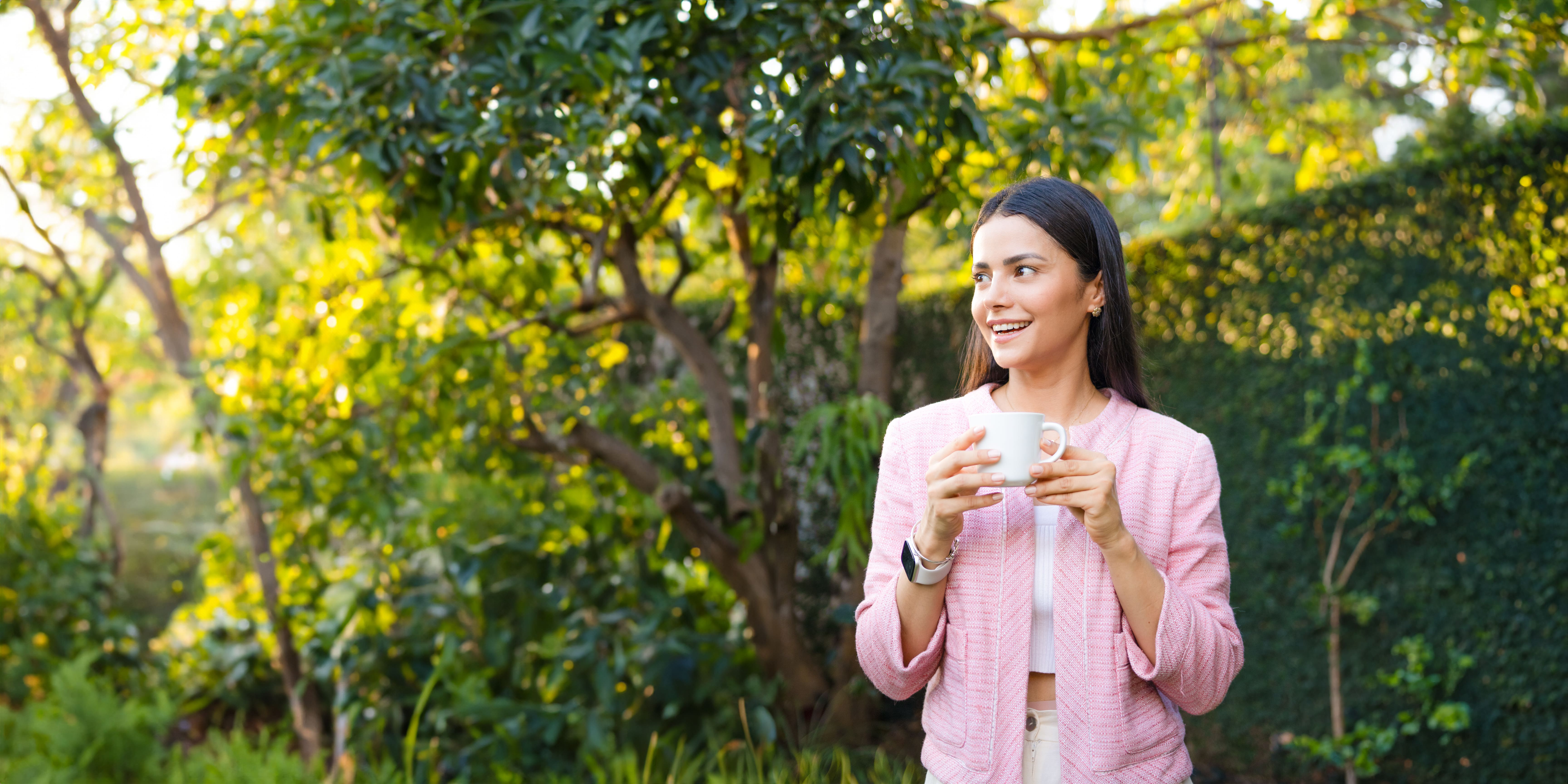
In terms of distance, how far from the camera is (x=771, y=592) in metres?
3.21

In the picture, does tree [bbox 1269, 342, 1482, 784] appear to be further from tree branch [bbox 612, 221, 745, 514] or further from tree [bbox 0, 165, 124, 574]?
tree [bbox 0, 165, 124, 574]

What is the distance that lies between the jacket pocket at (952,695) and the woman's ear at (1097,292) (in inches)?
18.5

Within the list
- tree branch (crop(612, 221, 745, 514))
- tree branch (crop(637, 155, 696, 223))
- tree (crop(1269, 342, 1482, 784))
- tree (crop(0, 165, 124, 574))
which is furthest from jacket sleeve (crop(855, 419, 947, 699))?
tree (crop(0, 165, 124, 574))

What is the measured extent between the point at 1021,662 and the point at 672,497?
183 cm

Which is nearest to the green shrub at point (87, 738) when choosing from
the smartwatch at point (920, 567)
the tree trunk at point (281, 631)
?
the tree trunk at point (281, 631)

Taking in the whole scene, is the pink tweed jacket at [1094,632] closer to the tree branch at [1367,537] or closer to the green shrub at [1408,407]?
the green shrub at [1408,407]

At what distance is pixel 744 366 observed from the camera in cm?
427

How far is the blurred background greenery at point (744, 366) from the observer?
2.34m

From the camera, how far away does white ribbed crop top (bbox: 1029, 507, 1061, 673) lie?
4.05 feet

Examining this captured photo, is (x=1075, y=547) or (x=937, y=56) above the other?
(x=937, y=56)

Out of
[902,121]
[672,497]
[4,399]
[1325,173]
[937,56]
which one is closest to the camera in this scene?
[902,121]

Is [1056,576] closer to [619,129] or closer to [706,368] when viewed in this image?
[619,129]

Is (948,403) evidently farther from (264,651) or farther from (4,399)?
(4,399)

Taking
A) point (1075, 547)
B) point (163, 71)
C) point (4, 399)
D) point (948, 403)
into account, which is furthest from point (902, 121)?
point (4, 399)
